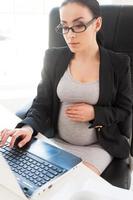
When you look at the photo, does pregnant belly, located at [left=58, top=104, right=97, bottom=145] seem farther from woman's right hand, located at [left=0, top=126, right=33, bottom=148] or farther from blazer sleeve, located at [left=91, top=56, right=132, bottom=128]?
woman's right hand, located at [left=0, top=126, right=33, bottom=148]

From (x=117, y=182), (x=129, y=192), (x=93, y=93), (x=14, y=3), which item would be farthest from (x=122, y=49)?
(x=14, y=3)

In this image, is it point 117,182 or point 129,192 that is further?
point 117,182

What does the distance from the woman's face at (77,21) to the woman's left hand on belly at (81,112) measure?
0.79ft

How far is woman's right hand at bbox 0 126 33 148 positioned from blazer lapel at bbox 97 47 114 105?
14.2 inches

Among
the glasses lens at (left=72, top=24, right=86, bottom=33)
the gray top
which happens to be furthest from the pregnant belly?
the glasses lens at (left=72, top=24, right=86, bottom=33)

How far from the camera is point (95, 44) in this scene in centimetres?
128

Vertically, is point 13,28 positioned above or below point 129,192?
above

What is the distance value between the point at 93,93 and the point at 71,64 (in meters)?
0.18

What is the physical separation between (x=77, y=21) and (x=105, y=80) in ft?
0.89

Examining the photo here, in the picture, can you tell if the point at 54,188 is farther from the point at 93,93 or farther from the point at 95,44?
the point at 95,44

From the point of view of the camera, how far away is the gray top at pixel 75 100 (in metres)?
1.24

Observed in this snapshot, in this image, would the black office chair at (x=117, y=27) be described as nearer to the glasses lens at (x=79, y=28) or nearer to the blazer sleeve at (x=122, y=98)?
the blazer sleeve at (x=122, y=98)

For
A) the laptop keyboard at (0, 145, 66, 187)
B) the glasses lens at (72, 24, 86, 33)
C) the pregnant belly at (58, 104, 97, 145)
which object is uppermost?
the glasses lens at (72, 24, 86, 33)

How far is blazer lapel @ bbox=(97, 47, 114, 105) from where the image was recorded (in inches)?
48.9
